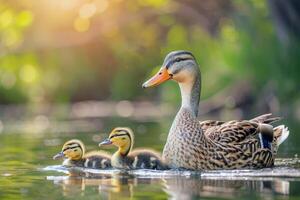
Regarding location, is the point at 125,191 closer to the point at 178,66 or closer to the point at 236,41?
the point at 178,66

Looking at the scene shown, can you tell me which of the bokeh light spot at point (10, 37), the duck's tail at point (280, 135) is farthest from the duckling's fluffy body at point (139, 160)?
the bokeh light spot at point (10, 37)

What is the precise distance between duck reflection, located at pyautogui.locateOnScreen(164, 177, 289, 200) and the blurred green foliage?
1901 centimetres

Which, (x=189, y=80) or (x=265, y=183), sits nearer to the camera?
(x=265, y=183)

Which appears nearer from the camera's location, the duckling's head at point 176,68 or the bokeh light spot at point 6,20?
the duckling's head at point 176,68

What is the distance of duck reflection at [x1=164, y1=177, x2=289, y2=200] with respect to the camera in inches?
359

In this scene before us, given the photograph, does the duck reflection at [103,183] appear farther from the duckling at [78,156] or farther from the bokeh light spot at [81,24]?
the bokeh light spot at [81,24]

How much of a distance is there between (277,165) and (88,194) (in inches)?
120

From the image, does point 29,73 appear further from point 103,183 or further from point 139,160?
point 103,183

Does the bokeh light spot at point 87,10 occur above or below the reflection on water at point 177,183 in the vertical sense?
above

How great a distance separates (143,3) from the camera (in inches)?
1393

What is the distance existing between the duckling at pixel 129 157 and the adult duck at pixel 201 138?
0.12 m

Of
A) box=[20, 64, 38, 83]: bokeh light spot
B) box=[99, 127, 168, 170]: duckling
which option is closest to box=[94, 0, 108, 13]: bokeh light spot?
box=[20, 64, 38, 83]: bokeh light spot

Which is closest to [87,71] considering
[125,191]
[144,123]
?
[144,123]

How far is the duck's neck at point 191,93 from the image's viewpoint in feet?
38.4
